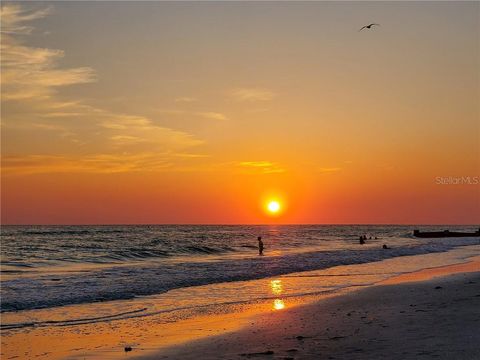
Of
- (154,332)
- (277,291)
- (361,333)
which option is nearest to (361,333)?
(361,333)

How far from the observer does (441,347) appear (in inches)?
403

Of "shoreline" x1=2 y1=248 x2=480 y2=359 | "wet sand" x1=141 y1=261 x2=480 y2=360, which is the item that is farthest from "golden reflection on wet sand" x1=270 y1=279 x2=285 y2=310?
"wet sand" x1=141 y1=261 x2=480 y2=360

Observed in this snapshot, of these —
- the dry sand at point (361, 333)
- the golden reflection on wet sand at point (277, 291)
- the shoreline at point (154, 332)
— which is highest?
the dry sand at point (361, 333)

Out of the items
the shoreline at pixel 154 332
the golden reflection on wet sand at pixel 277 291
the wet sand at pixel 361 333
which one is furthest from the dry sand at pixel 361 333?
the golden reflection on wet sand at pixel 277 291

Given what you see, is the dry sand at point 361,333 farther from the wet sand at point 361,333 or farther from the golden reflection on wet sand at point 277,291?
the golden reflection on wet sand at point 277,291

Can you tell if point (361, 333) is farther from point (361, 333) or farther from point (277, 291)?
point (277, 291)

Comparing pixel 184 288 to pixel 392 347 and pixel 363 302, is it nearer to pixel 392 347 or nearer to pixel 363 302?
pixel 363 302

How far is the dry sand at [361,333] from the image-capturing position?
10.5m

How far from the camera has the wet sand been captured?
10.5 metres

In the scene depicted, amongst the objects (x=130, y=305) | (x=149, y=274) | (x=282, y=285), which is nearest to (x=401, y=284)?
(x=282, y=285)

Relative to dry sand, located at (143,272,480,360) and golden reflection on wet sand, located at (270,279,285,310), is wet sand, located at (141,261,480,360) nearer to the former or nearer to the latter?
dry sand, located at (143,272,480,360)

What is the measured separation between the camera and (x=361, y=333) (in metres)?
12.6

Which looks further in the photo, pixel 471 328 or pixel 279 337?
pixel 279 337

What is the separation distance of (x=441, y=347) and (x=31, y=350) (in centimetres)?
904
